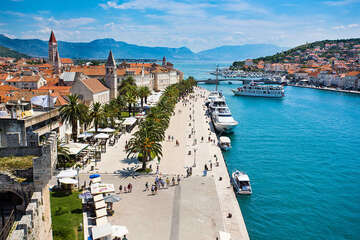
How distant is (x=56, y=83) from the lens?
3068 inches

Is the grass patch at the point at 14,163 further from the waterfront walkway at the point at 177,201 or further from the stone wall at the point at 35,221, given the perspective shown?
the waterfront walkway at the point at 177,201

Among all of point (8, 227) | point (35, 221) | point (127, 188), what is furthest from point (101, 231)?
point (127, 188)

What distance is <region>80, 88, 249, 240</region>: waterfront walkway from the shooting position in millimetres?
21859

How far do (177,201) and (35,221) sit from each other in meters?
14.9

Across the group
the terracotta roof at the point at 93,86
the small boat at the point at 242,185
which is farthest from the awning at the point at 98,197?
the terracotta roof at the point at 93,86

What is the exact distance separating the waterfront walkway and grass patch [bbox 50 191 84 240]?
2.86 meters

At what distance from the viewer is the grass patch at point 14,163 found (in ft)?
49.3

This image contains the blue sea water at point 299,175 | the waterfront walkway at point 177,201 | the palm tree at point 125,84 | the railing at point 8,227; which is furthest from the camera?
the palm tree at point 125,84

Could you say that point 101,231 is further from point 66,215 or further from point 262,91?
point 262,91

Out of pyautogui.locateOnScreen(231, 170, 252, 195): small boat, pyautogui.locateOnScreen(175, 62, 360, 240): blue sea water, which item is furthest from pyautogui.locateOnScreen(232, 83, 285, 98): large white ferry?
pyautogui.locateOnScreen(231, 170, 252, 195): small boat

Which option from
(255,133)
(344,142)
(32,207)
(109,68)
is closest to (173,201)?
(32,207)

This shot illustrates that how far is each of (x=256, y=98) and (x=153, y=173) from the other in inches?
4253

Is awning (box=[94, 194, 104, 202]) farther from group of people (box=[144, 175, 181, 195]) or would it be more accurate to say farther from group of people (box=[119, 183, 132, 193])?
group of people (box=[144, 175, 181, 195])

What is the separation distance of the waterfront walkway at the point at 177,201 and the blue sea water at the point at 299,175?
135 inches
